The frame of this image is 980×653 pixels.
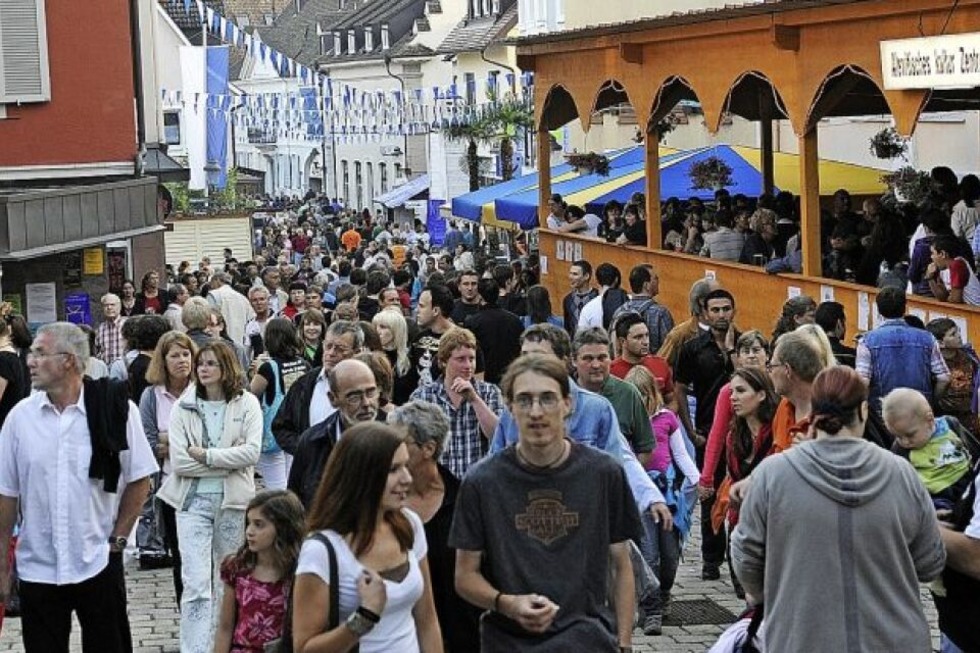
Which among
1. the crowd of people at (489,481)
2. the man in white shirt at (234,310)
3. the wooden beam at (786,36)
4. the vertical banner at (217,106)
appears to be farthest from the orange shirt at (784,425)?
the vertical banner at (217,106)

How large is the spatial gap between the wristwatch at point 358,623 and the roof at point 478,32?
58.1m

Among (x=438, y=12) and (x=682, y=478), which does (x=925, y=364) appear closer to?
(x=682, y=478)

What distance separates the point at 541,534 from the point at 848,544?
3.12 feet

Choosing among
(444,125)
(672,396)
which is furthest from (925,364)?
(444,125)

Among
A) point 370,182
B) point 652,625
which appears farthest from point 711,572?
point 370,182

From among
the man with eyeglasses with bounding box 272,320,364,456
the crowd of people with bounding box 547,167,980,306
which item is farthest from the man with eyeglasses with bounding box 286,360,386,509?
the crowd of people with bounding box 547,167,980,306

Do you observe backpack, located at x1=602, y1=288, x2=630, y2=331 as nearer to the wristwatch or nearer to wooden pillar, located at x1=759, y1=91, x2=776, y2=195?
wooden pillar, located at x1=759, y1=91, x2=776, y2=195

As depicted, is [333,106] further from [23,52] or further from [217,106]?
[23,52]

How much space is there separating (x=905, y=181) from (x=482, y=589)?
16.0m

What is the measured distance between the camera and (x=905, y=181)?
72.1 feet

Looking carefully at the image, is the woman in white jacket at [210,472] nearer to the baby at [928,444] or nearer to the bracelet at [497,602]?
the baby at [928,444]

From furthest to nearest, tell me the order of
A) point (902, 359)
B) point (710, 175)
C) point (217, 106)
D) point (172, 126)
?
point (172, 126), point (217, 106), point (710, 175), point (902, 359)

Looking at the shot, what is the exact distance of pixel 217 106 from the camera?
161 ft

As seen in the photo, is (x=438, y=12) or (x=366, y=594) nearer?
(x=366, y=594)
